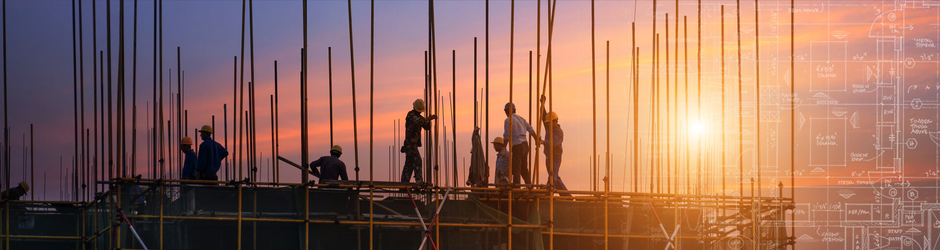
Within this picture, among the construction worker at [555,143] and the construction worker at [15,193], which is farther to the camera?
the construction worker at [15,193]

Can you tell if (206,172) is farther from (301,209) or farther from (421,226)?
(421,226)

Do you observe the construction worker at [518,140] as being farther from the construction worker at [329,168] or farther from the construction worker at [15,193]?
the construction worker at [15,193]

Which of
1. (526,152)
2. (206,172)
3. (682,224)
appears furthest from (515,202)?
(206,172)

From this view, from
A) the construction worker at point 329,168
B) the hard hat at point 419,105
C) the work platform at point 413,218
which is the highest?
the hard hat at point 419,105

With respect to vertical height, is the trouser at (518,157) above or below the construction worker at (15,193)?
above

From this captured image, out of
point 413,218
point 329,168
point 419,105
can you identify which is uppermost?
point 419,105

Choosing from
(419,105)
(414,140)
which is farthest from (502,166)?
(419,105)

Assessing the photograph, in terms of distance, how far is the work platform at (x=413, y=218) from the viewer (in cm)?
1499

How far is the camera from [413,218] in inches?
605

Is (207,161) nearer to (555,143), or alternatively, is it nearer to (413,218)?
(413,218)

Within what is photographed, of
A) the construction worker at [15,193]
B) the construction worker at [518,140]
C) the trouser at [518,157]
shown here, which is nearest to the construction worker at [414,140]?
the construction worker at [518,140]

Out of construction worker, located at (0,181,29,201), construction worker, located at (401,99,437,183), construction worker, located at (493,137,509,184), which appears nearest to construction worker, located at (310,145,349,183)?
construction worker, located at (401,99,437,183)

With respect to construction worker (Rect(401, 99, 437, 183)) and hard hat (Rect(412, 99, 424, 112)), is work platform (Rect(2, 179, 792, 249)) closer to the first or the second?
construction worker (Rect(401, 99, 437, 183))

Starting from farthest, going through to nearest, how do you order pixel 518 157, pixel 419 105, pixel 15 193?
1. pixel 15 193
2. pixel 518 157
3. pixel 419 105
